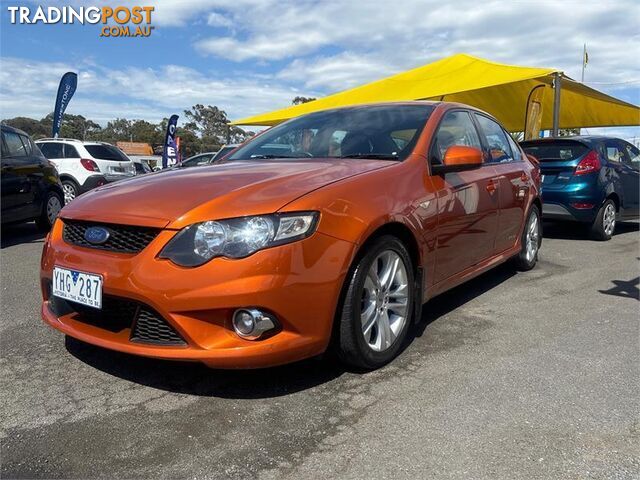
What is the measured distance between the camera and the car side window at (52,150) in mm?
12421

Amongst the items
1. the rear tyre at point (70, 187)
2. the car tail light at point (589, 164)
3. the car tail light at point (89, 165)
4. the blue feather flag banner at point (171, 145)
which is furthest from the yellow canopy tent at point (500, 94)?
the blue feather flag banner at point (171, 145)

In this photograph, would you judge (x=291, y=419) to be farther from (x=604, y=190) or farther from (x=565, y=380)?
(x=604, y=190)

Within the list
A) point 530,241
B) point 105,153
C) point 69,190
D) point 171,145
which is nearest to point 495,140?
point 530,241

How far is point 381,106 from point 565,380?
2194mm

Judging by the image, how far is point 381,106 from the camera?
13.0 ft

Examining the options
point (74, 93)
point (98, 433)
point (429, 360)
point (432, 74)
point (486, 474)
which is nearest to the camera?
point (486, 474)

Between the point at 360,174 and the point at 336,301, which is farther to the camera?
the point at 360,174

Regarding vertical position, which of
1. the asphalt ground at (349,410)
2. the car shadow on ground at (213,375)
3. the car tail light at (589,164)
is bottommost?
the asphalt ground at (349,410)

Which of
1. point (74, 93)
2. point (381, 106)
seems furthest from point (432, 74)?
point (74, 93)

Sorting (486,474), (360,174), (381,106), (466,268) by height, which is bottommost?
(486,474)

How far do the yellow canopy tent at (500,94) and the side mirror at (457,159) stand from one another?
209 inches

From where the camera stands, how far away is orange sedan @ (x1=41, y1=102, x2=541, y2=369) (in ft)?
7.73

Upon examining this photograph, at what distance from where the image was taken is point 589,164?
285 inches

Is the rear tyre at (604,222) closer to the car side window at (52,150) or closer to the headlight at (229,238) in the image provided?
the headlight at (229,238)
